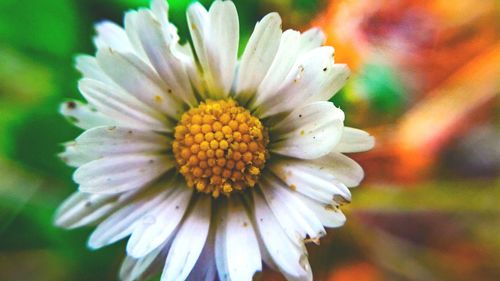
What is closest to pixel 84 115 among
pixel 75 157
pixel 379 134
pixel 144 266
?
pixel 75 157

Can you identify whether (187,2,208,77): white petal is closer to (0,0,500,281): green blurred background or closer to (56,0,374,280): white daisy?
(56,0,374,280): white daisy

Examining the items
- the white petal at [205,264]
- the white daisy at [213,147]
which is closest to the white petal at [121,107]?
the white daisy at [213,147]

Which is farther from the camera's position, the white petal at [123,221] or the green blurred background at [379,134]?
the green blurred background at [379,134]

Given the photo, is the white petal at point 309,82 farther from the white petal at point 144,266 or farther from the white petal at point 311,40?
the white petal at point 144,266

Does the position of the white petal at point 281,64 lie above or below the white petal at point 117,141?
above

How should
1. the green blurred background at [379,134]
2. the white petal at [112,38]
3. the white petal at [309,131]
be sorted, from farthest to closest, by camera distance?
1. the green blurred background at [379,134]
2. the white petal at [112,38]
3. the white petal at [309,131]

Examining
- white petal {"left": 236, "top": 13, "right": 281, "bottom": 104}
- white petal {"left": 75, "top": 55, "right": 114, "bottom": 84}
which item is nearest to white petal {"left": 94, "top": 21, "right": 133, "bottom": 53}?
white petal {"left": 75, "top": 55, "right": 114, "bottom": 84}

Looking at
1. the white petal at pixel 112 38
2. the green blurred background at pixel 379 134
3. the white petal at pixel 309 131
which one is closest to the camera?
the white petal at pixel 309 131
